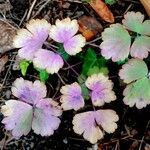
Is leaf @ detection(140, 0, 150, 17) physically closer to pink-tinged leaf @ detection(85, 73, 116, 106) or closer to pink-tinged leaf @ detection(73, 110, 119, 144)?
pink-tinged leaf @ detection(85, 73, 116, 106)

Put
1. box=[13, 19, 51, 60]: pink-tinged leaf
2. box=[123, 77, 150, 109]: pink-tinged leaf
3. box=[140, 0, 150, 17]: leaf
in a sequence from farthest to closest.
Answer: box=[140, 0, 150, 17]: leaf, box=[13, 19, 51, 60]: pink-tinged leaf, box=[123, 77, 150, 109]: pink-tinged leaf

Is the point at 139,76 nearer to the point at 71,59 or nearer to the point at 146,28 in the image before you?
the point at 146,28

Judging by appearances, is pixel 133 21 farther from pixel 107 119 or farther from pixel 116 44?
pixel 107 119

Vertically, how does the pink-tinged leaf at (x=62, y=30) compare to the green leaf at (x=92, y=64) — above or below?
above

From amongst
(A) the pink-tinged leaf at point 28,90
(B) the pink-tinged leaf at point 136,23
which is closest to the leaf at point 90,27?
(B) the pink-tinged leaf at point 136,23

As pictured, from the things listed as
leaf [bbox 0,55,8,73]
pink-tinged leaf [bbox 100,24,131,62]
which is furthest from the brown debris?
pink-tinged leaf [bbox 100,24,131,62]

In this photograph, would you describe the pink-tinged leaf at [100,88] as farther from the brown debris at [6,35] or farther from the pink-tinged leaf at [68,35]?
the brown debris at [6,35]
